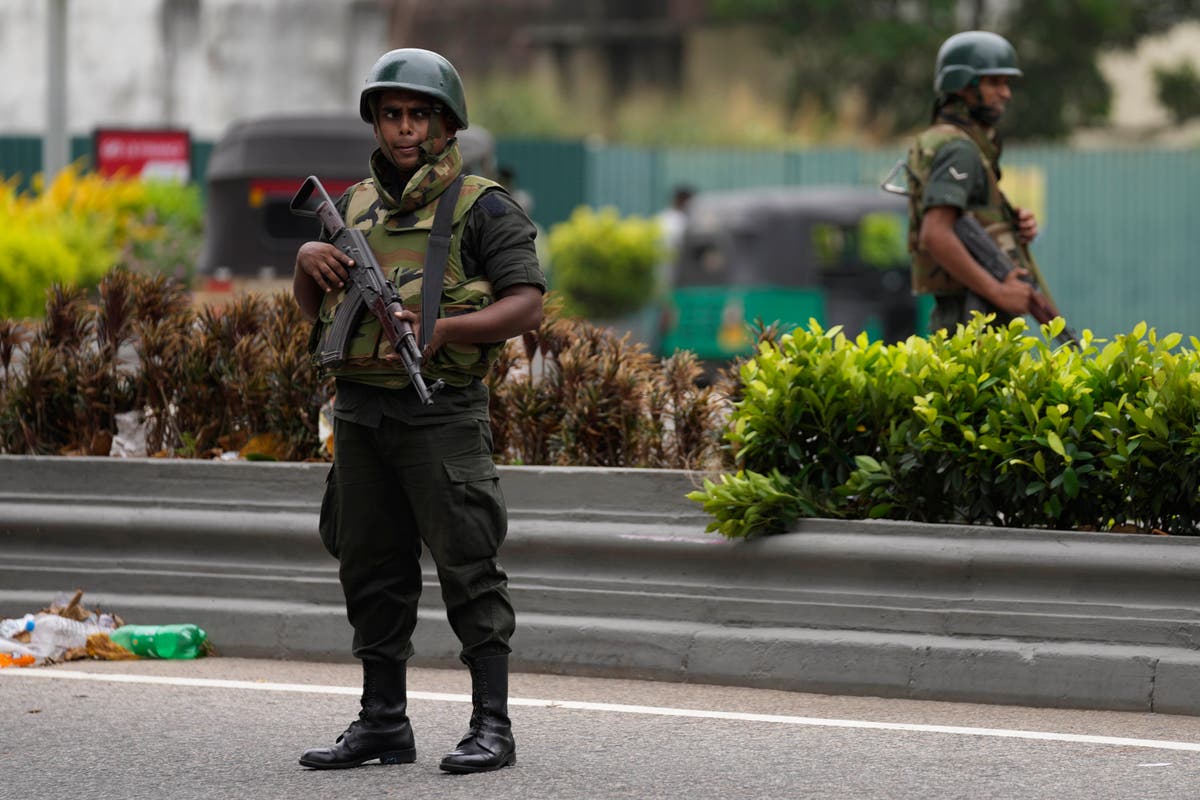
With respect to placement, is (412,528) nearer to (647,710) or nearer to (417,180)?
(417,180)

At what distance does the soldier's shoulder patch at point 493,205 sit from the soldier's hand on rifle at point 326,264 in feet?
1.32

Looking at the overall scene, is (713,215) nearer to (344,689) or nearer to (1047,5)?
(344,689)

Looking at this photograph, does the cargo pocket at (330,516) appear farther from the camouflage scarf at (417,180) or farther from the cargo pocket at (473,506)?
the camouflage scarf at (417,180)

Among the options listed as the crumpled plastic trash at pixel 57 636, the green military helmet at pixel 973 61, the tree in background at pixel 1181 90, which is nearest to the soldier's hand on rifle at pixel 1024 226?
the green military helmet at pixel 973 61

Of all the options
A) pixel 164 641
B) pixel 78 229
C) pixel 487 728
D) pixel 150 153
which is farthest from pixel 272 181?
pixel 487 728

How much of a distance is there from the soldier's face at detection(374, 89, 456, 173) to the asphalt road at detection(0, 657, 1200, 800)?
1.68m

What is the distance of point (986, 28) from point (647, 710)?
3690cm

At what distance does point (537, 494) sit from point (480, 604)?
5.59 ft

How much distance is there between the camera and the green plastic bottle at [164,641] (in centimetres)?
771

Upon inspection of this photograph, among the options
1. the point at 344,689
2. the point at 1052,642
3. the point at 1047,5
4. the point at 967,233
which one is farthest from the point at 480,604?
the point at 1047,5

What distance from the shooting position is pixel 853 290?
21.7 meters

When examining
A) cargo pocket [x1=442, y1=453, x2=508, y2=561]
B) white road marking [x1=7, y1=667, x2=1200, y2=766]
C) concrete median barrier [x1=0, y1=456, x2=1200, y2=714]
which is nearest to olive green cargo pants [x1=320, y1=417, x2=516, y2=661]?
cargo pocket [x1=442, y1=453, x2=508, y2=561]

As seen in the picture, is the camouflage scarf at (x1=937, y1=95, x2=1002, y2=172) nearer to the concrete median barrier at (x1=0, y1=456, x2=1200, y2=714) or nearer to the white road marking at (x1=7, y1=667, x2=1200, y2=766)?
the concrete median barrier at (x1=0, y1=456, x2=1200, y2=714)

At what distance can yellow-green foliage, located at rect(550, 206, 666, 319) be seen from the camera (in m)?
29.2
